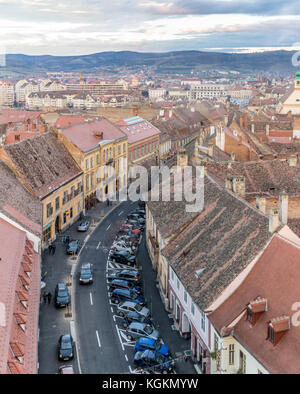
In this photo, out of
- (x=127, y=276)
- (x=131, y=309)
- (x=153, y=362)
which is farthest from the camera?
(x=127, y=276)

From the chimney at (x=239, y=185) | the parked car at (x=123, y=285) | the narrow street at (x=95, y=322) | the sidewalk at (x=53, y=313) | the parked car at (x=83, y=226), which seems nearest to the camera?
the narrow street at (x=95, y=322)

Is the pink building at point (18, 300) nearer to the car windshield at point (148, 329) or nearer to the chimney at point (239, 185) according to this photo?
the car windshield at point (148, 329)

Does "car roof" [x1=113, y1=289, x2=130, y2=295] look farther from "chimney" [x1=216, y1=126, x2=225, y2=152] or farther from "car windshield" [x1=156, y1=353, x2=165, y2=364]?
"chimney" [x1=216, y1=126, x2=225, y2=152]

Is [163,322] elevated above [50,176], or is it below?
below

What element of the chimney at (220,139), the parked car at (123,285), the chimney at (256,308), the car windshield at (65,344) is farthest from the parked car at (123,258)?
the chimney at (256,308)

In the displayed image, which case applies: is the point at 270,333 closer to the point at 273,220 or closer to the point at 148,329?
the point at 273,220

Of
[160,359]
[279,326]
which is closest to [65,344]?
Answer: [160,359]
